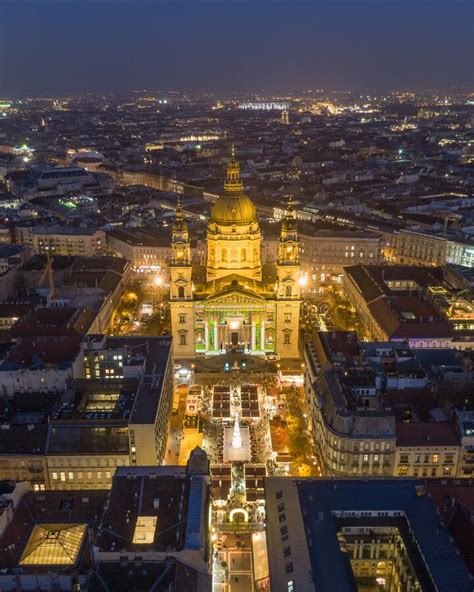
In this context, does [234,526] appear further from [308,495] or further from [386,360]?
[386,360]

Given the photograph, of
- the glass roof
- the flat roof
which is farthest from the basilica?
the glass roof

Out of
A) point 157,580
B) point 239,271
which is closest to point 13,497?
point 157,580

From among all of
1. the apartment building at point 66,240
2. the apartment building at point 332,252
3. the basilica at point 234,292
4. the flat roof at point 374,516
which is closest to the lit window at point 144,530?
the flat roof at point 374,516

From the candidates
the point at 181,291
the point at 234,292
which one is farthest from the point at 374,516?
the point at 181,291

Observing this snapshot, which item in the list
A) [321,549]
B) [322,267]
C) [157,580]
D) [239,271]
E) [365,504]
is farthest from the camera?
[322,267]

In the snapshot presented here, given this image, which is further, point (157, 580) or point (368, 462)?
point (368, 462)

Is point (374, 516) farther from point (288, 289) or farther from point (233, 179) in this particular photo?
point (233, 179)

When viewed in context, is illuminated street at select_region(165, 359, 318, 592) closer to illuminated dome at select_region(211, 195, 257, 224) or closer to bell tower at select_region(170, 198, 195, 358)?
bell tower at select_region(170, 198, 195, 358)
